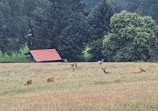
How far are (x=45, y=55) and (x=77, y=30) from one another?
7976mm

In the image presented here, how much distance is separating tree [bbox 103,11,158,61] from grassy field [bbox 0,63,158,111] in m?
24.6

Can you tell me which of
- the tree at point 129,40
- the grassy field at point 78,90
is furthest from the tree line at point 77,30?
the grassy field at point 78,90

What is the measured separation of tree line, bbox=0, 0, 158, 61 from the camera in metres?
57.9

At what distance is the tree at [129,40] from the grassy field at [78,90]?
2462 centimetres

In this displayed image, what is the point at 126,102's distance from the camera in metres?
15.1

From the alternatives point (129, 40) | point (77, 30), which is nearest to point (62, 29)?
point (77, 30)

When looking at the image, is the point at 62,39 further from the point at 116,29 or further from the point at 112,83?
the point at 112,83

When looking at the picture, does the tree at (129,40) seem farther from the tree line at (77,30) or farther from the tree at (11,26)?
the tree at (11,26)

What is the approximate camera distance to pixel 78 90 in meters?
21.0

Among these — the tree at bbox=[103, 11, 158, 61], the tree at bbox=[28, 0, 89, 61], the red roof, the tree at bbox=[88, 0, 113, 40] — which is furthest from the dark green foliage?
the red roof

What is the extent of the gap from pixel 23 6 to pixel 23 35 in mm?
5961

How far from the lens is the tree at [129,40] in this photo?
186 feet

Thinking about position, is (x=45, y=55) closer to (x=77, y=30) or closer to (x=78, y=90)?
(x=77, y=30)

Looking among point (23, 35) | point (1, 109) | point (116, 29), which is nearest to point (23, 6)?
point (23, 35)
